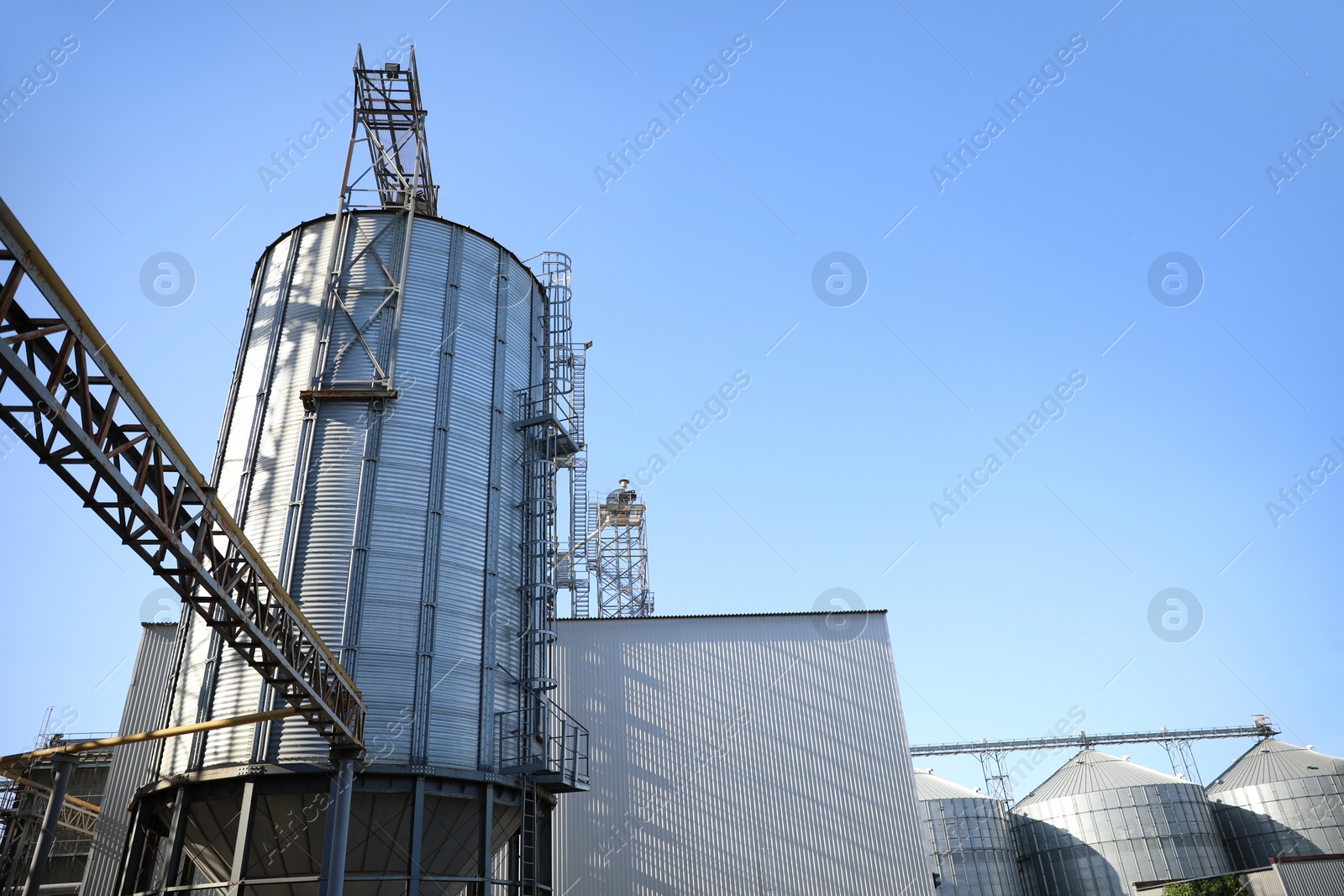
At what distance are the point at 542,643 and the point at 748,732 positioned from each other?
9.20 meters

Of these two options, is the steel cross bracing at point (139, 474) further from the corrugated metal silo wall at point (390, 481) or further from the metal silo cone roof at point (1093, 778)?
the metal silo cone roof at point (1093, 778)

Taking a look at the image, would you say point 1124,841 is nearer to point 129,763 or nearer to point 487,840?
point 487,840

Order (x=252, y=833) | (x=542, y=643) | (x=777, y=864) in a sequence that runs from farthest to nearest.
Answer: (x=777, y=864), (x=542, y=643), (x=252, y=833)

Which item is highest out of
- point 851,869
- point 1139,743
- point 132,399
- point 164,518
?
point 1139,743

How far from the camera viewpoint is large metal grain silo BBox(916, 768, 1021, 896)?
1678 inches

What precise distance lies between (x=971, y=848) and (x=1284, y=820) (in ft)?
47.6

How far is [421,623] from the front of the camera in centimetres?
1767

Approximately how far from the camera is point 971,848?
43.4 metres

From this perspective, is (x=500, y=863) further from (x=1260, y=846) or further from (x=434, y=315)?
(x=1260, y=846)

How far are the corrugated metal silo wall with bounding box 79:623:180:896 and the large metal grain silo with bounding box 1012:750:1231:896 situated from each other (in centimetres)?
3881

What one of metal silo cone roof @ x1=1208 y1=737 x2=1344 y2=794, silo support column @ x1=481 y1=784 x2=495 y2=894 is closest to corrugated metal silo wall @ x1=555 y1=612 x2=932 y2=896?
silo support column @ x1=481 y1=784 x2=495 y2=894

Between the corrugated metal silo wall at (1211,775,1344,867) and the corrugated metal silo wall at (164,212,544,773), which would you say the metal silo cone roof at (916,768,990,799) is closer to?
the corrugated metal silo wall at (1211,775,1344,867)

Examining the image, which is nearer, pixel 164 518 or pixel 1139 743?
pixel 164 518

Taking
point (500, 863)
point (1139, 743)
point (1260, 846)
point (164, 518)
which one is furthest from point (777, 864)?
point (1139, 743)
